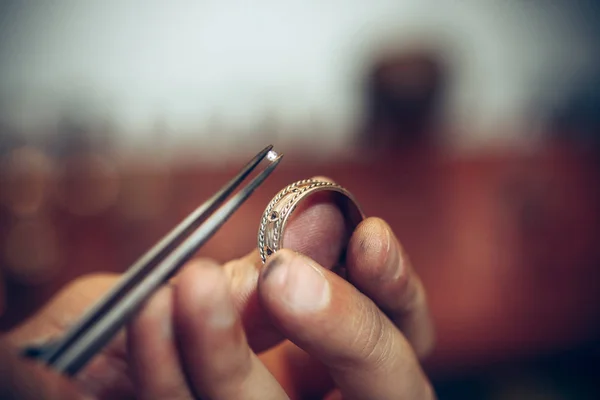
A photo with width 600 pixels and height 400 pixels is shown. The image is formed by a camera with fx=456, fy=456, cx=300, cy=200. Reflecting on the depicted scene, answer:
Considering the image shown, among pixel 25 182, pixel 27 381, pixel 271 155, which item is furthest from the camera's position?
pixel 25 182

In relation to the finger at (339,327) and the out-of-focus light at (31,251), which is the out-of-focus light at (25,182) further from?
the finger at (339,327)

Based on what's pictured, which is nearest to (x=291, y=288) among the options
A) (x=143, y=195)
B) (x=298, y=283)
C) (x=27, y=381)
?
(x=298, y=283)

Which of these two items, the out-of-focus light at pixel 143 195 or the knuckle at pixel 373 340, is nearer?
the knuckle at pixel 373 340

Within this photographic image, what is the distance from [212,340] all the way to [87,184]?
0.79 meters

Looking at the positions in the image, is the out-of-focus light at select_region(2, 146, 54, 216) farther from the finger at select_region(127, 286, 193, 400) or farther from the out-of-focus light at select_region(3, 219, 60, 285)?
the finger at select_region(127, 286, 193, 400)

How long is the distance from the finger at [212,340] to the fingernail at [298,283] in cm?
3

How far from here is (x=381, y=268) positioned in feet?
0.96

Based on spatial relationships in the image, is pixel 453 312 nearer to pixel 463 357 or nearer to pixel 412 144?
pixel 463 357

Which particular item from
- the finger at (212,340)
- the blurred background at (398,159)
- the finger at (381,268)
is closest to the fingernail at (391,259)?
the finger at (381,268)

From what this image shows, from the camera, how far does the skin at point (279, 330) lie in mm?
218

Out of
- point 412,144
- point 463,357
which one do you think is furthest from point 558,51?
point 463,357

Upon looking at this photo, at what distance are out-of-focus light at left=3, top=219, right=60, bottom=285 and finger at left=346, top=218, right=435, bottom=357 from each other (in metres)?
0.80

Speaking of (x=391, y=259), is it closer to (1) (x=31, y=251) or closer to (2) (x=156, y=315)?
(2) (x=156, y=315)

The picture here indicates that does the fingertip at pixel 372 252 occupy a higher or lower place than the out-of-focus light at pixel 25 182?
higher
